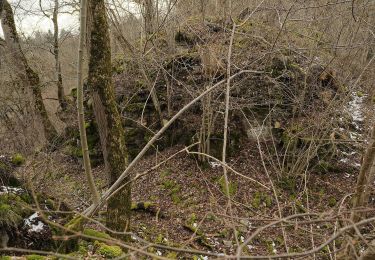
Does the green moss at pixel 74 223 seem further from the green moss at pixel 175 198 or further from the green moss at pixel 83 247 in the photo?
the green moss at pixel 175 198

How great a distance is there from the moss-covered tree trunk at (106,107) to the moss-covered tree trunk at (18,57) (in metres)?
7.64

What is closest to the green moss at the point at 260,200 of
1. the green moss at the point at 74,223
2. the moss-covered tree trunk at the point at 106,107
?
the moss-covered tree trunk at the point at 106,107

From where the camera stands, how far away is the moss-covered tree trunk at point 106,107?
431 cm

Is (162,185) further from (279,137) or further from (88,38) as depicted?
(88,38)

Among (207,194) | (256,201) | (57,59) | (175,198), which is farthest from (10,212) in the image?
(57,59)

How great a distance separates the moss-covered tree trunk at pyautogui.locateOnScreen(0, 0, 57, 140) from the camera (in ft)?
34.3

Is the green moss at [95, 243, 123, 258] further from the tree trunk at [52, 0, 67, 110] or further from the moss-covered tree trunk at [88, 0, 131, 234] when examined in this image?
the tree trunk at [52, 0, 67, 110]

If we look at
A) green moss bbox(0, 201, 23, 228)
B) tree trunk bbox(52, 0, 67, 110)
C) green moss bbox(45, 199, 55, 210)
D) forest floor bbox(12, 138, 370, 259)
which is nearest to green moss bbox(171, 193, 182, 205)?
forest floor bbox(12, 138, 370, 259)

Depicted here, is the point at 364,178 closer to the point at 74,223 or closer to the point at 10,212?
the point at 74,223

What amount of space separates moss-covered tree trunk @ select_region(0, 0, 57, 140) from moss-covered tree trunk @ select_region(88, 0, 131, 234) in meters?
7.64

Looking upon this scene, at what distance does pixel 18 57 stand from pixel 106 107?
784cm

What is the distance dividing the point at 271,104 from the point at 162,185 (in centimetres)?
388

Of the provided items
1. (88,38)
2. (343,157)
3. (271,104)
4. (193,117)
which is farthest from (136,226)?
(343,157)

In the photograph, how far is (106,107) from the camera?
456 cm
